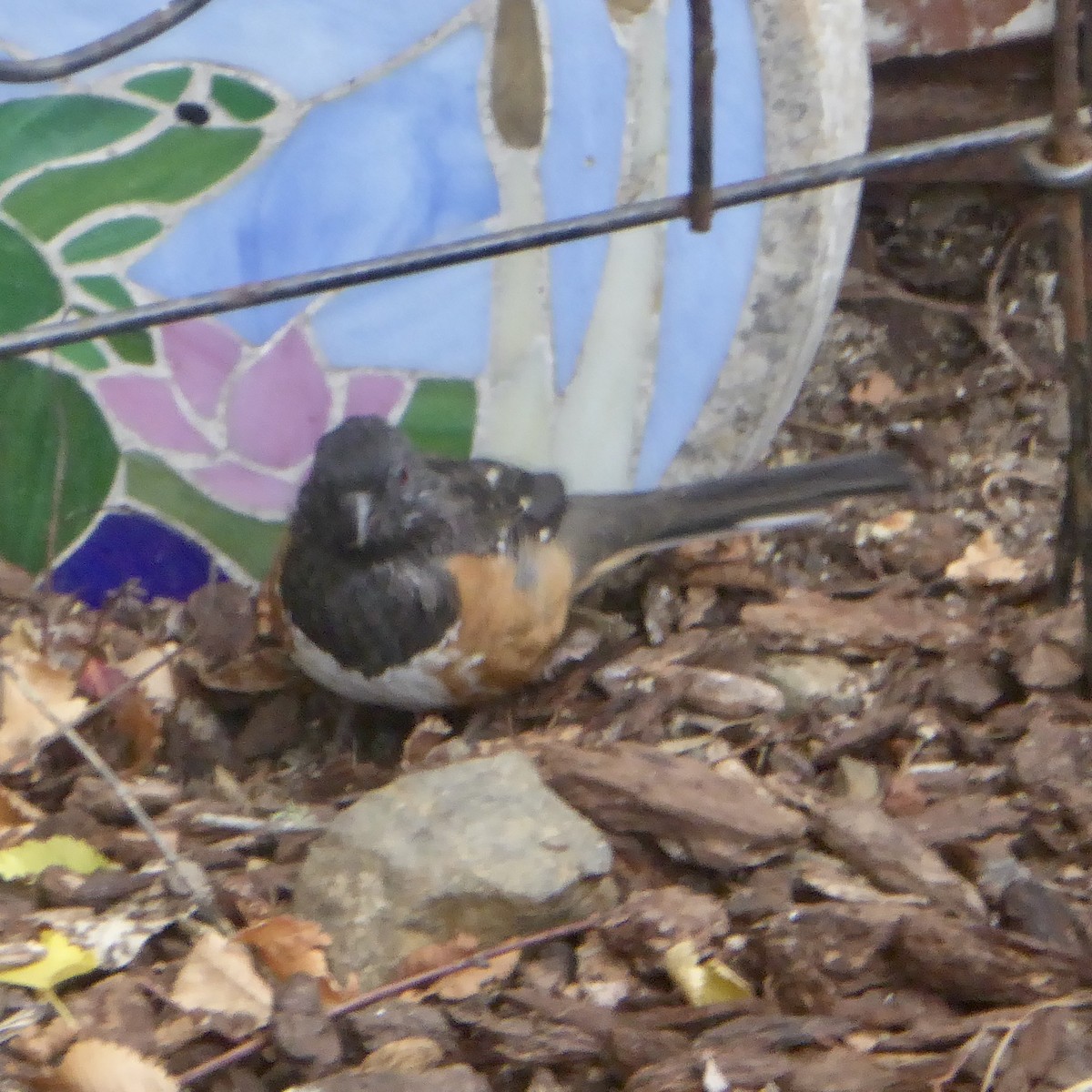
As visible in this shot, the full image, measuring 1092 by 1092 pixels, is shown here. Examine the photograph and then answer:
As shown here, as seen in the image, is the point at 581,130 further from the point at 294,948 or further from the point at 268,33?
the point at 294,948

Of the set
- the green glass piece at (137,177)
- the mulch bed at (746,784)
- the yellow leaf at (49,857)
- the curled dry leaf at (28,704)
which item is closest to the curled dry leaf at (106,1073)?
the mulch bed at (746,784)

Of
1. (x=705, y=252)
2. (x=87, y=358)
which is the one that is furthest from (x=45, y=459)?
(x=705, y=252)

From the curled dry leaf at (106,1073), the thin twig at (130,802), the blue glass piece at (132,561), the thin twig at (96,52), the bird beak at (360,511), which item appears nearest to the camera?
the thin twig at (96,52)

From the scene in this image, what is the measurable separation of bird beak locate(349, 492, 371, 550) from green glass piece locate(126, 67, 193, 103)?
705 millimetres

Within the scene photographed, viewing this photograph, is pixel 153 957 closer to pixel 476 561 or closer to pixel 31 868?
pixel 31 868

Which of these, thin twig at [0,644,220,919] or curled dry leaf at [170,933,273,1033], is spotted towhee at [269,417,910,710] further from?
curled dry leaf at [170,933,273,1033]

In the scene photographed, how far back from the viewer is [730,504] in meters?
2.57

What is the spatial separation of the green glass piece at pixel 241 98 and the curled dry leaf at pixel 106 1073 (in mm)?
1464

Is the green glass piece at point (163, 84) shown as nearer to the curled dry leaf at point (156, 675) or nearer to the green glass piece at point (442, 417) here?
the green glass piece at point (442, 417)

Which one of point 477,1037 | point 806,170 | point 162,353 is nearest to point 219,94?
point 162,353

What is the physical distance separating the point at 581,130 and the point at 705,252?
30cm

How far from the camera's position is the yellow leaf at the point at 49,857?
191 centimetres

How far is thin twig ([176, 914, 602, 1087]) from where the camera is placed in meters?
1.58

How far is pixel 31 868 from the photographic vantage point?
192cm
